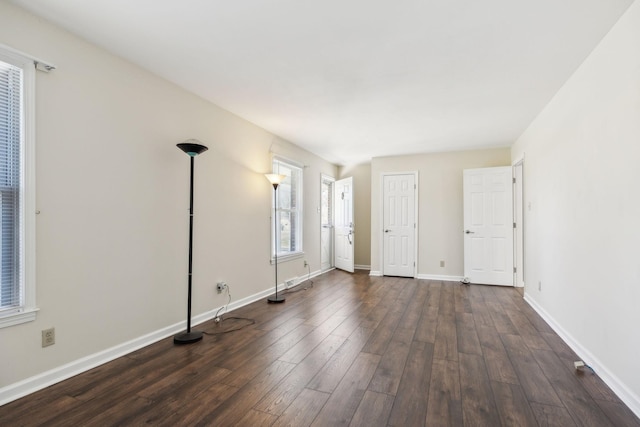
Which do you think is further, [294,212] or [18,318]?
[294,212]

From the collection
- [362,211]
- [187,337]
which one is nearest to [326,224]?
[362,211]

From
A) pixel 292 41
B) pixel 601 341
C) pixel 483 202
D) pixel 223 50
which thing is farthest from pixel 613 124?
pixel 483 202

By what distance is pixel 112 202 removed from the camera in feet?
8.15

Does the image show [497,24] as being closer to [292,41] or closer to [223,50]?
[292,41]

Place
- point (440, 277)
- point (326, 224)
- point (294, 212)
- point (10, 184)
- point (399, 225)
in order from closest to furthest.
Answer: point (10, 184) → point (294, 212) → point (440, 277) → point (399, 225) → point (326, 224)

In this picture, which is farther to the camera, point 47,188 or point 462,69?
point 462,69

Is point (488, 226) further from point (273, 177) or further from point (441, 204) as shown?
point (273, 177)

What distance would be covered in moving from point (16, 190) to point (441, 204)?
569cm

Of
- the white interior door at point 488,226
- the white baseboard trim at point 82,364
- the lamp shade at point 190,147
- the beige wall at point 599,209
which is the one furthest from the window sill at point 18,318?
the white interior door at point 488,226

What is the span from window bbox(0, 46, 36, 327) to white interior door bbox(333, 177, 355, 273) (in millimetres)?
5078

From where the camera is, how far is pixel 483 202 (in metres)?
5.46

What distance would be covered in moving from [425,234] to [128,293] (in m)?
4.89

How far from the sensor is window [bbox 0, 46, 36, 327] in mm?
1907

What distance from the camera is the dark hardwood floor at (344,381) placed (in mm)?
1770
